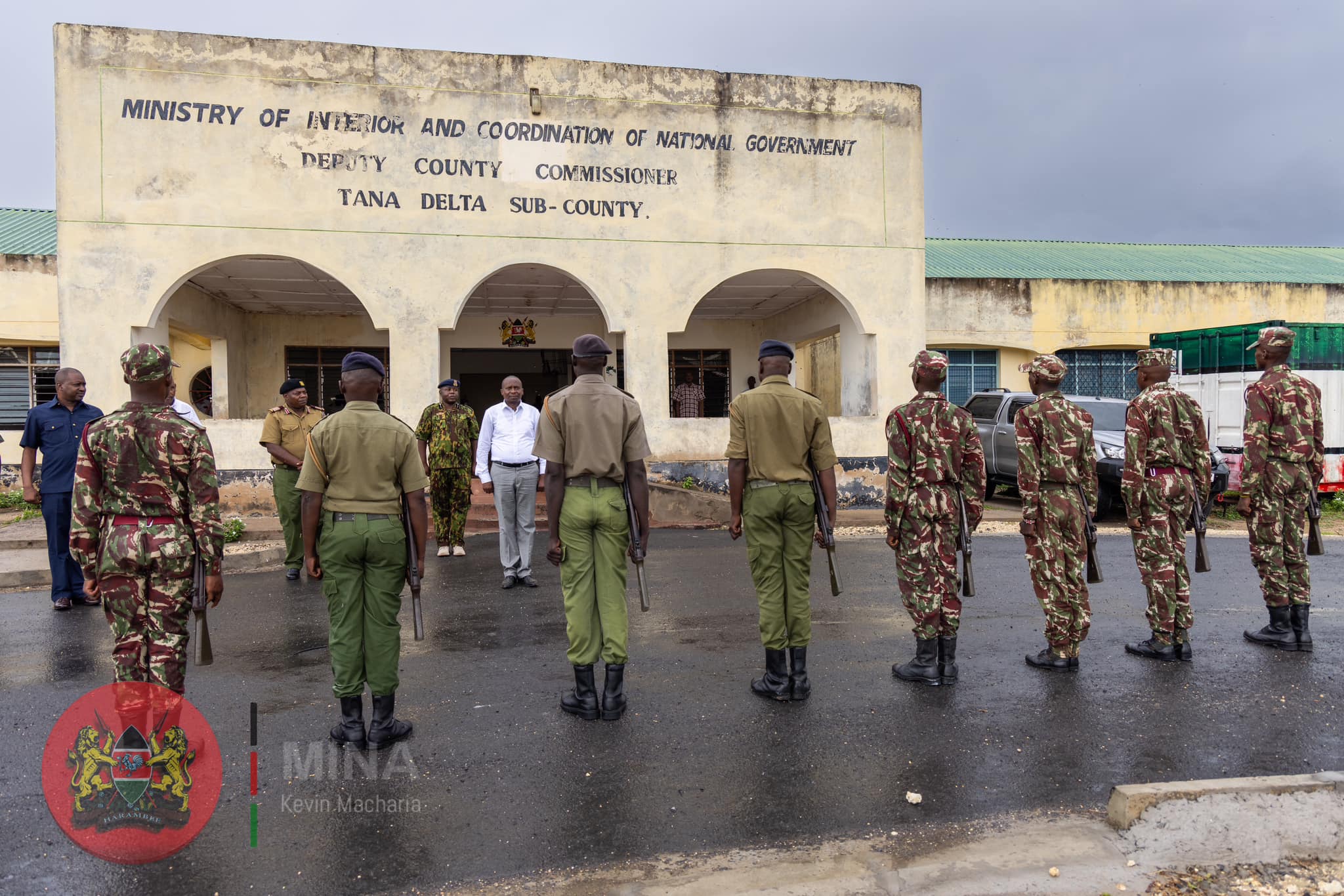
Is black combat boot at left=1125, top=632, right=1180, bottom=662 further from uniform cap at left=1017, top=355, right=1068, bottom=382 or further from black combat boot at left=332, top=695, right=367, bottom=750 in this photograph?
black combat boot at left=332, top=695, right=367, bottom=750

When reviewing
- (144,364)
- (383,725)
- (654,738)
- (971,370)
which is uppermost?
(971,370)

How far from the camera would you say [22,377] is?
16266 mm

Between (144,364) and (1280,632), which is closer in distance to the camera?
(144,364)

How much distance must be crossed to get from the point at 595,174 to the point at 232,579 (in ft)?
24.9

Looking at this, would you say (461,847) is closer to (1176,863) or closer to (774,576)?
(774,576)

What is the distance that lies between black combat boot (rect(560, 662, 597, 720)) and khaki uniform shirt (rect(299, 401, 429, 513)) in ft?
4.06

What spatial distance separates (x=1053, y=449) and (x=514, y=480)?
446 cm

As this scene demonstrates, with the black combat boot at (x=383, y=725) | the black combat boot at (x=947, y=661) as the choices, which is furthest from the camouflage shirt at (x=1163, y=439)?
the black combat boot at (x=383, y=725)

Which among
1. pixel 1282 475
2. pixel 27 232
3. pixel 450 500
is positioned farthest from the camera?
pixel 27 232

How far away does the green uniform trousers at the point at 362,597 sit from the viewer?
3.87 metres

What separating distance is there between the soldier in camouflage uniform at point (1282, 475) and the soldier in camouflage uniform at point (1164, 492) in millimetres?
444

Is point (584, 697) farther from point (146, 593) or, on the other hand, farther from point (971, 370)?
point (971, 370)

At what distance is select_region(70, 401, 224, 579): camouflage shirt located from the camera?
3.58 meters

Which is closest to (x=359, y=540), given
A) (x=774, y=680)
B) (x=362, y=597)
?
(x=362, y=597)
